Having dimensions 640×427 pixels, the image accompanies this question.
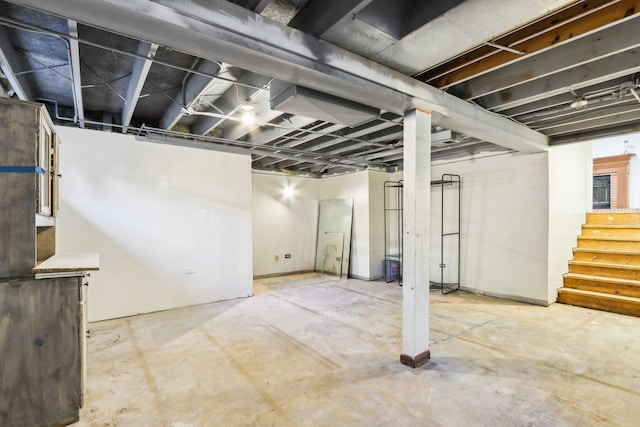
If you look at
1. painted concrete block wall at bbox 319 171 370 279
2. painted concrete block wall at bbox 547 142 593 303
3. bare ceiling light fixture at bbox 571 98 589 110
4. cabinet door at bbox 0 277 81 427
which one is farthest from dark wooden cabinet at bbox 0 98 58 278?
painted concrete block wall at bbox 547 142 593 303

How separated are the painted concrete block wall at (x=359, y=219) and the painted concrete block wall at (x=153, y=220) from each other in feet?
8.06

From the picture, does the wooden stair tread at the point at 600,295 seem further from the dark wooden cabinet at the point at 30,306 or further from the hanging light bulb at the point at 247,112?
the dark wooden cabinet at the point at 30,306

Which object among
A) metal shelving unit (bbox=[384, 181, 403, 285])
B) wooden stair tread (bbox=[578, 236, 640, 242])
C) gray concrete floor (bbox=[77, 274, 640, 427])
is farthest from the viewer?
metal shelving unit (bbox=[384, 181, 403, 285])

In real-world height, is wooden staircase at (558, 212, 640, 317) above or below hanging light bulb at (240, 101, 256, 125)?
below

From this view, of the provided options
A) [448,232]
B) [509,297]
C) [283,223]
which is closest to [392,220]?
[448,232]

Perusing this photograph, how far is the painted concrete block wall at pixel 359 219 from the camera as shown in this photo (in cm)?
652

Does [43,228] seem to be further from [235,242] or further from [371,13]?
[371,13]

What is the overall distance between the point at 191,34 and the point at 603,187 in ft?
32.3

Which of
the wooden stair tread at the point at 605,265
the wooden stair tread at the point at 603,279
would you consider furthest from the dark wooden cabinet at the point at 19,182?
the wooden stair tread at the point at 605,265

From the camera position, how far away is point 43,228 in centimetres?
274

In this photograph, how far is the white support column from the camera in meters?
2.79

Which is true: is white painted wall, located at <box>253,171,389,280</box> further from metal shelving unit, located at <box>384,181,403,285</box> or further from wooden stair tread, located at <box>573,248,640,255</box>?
wooden stair tread, located at <box>573,248,640,255</box>

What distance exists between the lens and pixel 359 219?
6.67 metres

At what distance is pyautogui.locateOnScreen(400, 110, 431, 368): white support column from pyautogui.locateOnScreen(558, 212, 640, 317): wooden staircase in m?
3.29
